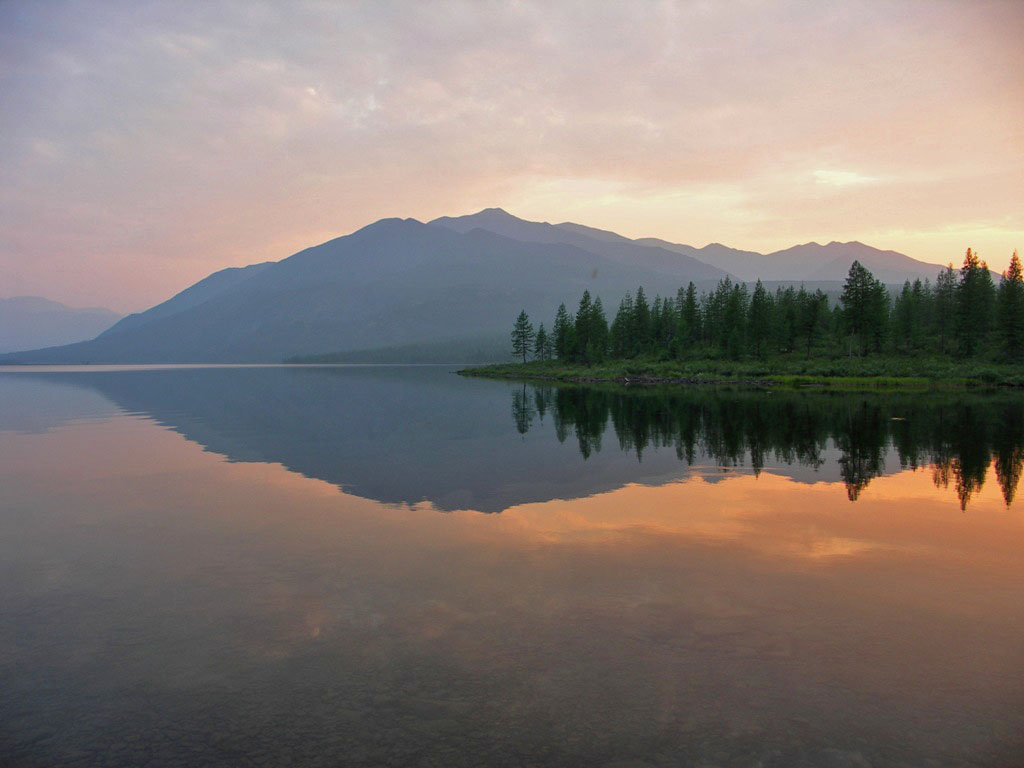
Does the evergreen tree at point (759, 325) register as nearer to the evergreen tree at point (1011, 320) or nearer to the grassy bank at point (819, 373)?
the grassy bank at point (819, 373)

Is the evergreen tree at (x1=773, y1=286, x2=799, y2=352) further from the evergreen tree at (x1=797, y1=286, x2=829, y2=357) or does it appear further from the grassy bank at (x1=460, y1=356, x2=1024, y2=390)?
the grassy bank at (x1=460, y1=356, x2=1024, y2=390)

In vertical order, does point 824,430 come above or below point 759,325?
below

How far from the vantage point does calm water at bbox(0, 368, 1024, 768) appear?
26.0 feet

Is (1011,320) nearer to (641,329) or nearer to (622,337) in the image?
(641,329)

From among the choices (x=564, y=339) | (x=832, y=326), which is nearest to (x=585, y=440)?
(x=832, y=326)

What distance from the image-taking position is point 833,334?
13625 centimetres

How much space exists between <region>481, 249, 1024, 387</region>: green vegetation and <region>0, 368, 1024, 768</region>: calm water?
8487cm

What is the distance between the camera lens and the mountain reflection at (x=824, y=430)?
28.2m

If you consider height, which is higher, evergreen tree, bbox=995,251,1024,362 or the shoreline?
evergreen tree, bbox=995,251,1024,362

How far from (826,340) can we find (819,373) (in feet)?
118

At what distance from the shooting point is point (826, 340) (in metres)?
134

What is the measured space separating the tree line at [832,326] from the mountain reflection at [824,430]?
5112cm

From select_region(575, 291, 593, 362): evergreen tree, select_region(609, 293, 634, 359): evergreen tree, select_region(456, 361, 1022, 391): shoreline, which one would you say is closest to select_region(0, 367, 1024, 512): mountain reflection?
select_region(456, 361, 1022, 391): shoreline

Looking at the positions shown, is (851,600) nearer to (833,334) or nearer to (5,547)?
(5,547)
